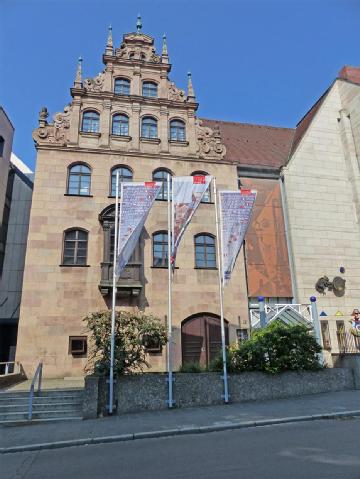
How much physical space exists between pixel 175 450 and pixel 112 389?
4.10 meters

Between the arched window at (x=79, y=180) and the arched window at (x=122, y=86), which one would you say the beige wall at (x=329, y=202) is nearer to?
the arched window at (x=122, y=86)

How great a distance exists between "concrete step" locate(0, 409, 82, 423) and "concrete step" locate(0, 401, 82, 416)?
0.21 meters

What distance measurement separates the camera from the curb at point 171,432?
26.6 ft

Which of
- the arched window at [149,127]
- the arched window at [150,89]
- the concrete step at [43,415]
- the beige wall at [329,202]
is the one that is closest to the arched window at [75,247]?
the arched window at [149,127]

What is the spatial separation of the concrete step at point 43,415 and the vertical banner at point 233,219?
6.86m

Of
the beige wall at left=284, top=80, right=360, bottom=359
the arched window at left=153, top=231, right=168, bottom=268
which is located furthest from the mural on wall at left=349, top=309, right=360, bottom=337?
the arched window at left=153, top=231, right=168, bottom=268

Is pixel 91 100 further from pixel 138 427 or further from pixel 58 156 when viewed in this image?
pixel 138 427

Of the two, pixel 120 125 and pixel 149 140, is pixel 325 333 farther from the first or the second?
pixel 120 125

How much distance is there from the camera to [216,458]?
260 inches

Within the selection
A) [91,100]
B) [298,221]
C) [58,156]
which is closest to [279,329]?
[298,221]

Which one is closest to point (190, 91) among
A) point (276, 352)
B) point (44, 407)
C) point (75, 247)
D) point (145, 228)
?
point (145, 228)

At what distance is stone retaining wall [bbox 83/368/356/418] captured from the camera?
10.9m

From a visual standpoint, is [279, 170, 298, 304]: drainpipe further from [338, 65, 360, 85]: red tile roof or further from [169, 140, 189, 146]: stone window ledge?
[338, 65, 360, 85]: red tile roof

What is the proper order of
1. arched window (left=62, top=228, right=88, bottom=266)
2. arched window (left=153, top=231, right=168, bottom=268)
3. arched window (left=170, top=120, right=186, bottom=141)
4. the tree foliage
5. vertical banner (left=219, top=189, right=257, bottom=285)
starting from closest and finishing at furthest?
the tree foliage, vertical banner (left=219, top=189, right=257, bottom=285), arched window (left=62, top=228, right=88, bottom=266), arched window (left=153, top=231, right=168, bottom=268), arched window (left=170, top=120, right=186, bottom=141)
